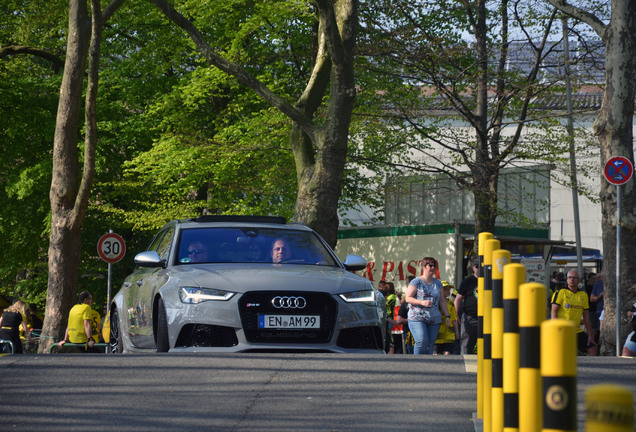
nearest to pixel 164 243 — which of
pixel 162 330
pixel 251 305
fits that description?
pixel 162 330

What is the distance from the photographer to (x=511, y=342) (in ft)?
12.8

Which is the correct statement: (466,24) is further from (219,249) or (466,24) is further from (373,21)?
(219,249)

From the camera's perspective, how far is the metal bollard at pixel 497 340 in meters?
4.68

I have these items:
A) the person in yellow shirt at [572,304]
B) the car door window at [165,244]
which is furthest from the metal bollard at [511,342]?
the person in yellow shirt at [572,304]

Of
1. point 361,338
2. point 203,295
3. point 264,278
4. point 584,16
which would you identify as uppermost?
point 584,16

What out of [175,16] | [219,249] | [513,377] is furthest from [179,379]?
[175,16]

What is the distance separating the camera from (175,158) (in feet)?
92.8

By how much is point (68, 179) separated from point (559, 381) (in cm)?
1897

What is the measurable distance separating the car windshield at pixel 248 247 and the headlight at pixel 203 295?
1022mm

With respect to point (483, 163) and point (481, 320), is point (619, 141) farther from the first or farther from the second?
point (481, 320)

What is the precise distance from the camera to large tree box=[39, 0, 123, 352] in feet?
66.3

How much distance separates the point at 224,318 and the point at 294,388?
82.8 inches

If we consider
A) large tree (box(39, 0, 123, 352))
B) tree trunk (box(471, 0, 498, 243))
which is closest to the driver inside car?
large tree (box(39, 0, 123, 352))

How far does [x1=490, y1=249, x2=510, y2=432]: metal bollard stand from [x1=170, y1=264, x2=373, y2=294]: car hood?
4.46 metres
